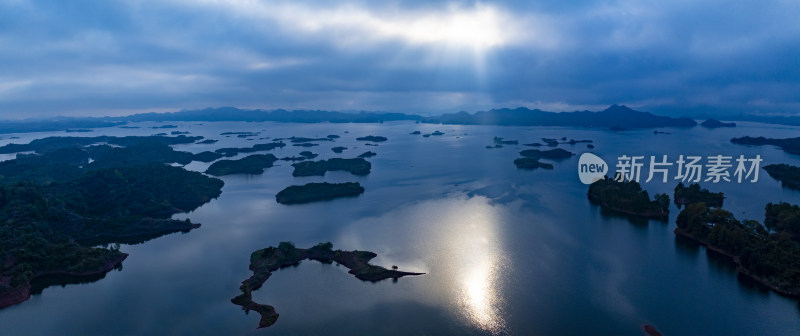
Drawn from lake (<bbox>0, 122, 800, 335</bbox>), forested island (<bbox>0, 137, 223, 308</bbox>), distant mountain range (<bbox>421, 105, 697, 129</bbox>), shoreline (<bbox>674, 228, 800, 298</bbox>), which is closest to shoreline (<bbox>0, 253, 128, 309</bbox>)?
forested island (<bbox>0, 137, 223, 308</bbox>)

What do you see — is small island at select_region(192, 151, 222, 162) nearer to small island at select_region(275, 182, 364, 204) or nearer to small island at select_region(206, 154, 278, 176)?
small island at select_region(206, 154, 278, 176)

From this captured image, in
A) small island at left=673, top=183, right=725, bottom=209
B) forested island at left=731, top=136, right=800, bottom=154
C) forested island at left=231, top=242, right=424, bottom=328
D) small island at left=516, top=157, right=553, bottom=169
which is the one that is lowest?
forested island at left=231, top=242, right=424, bottom=328

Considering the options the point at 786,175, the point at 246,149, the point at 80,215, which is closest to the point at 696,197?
the point at 786,175

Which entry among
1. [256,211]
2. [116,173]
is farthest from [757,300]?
[116,173]

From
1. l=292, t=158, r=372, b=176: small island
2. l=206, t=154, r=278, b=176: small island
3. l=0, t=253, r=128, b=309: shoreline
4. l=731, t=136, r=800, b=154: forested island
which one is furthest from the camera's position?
l=731, t=136, r=800, b=154: forested island

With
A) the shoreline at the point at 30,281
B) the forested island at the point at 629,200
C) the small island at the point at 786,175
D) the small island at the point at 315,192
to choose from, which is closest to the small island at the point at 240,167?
the small island at the point at 315,192

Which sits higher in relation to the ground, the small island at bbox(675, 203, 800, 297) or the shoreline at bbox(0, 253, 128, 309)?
the small island at bbox(675, 203, 800, 297)

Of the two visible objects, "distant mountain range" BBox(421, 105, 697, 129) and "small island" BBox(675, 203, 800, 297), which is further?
"distant mountain range" BBox(421, 105, 697, 129)
